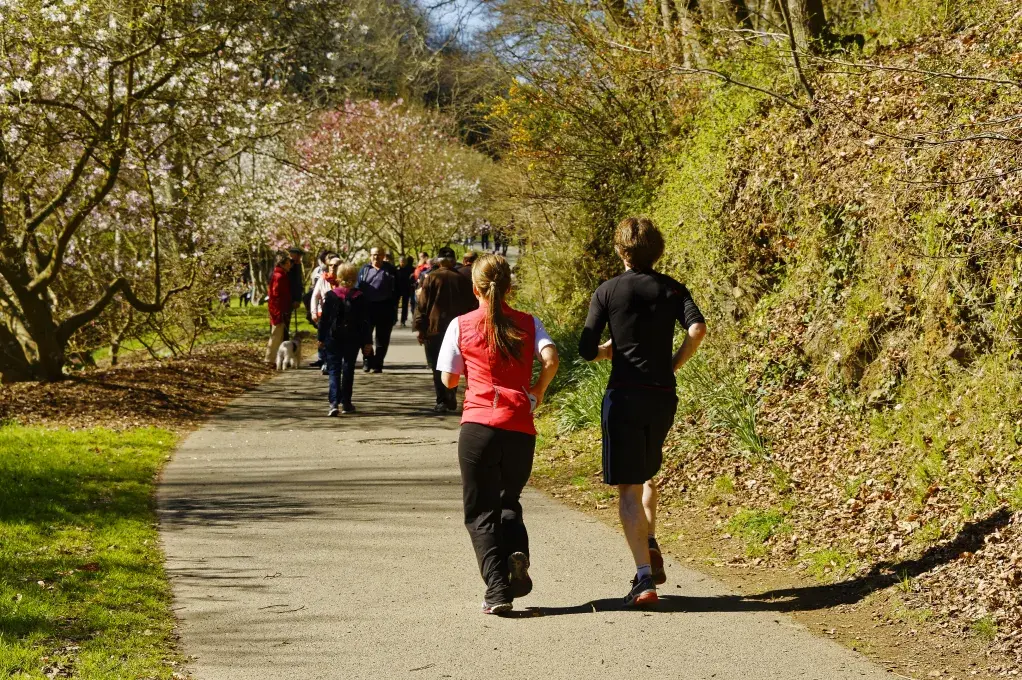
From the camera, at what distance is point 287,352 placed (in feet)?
60.8

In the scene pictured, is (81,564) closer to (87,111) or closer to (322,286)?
(87,111)

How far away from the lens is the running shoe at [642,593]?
5.86 metres

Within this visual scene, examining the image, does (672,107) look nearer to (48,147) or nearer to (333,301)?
(333,301)

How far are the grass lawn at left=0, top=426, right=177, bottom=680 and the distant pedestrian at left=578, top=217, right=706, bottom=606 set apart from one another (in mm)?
2374

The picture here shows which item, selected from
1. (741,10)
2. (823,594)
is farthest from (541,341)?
(741,10)

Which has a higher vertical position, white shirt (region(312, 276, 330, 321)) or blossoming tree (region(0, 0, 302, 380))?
blossoming tree (region(0, 0, 302, 380))

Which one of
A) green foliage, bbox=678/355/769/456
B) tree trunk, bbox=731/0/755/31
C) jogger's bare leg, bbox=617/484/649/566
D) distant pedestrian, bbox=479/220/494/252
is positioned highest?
tree trunk, bbox=731/0/755/31

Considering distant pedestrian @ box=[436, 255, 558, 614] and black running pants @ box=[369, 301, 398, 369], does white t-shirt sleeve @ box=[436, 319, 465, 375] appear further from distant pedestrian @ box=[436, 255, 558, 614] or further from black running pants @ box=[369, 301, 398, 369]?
black running pants @ box=[369, 301, 398, 369]

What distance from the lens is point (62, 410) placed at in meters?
13.7

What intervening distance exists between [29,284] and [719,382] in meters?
9.85

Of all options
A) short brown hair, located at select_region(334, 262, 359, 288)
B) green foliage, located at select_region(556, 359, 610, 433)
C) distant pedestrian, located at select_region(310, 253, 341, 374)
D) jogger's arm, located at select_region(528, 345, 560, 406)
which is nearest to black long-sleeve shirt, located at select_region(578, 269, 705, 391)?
jogger's arm, located at select_region(528, 345, 560, 406)

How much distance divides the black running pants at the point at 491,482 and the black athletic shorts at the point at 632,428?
1.40 feet

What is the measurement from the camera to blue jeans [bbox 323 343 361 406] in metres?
13.6

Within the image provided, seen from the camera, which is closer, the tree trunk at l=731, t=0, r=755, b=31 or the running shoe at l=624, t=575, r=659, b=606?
the running shoe at l=624, t=575, r=659, b=606
